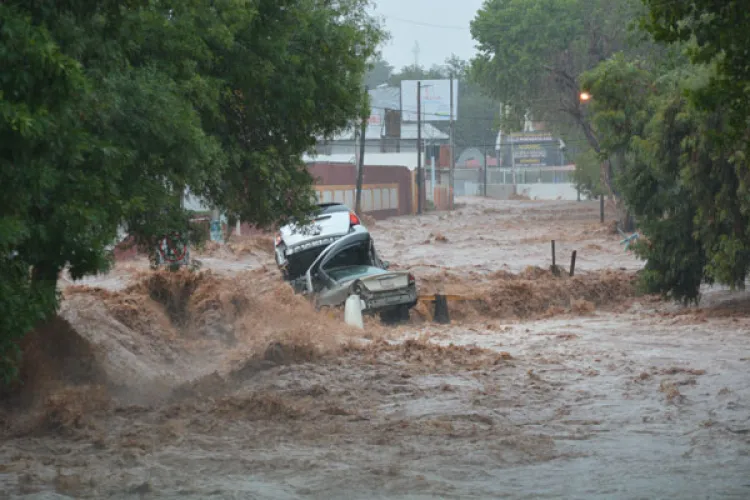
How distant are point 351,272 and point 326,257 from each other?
565 mm

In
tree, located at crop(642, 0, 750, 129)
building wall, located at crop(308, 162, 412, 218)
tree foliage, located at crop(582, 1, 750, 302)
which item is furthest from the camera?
building wall, located at crop(308, 162, 412, 218)

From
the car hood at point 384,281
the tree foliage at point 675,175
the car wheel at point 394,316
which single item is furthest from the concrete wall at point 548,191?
the car hood at point 384,281

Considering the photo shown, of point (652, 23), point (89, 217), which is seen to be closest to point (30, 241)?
point (89, 217)

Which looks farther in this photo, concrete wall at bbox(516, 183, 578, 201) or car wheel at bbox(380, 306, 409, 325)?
concrete wall at bbox(516, 183, 578, 201)

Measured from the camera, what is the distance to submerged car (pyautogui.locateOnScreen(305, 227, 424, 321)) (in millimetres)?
19391

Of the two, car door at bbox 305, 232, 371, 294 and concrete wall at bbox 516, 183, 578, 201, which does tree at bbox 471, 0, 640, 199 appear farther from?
concrete wall at bbox 516, 183, 578, 201

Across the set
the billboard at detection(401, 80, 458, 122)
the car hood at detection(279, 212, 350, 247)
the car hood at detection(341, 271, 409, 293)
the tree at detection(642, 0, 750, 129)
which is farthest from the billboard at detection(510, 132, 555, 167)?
the tree at detection(642, 0, 750, 129)

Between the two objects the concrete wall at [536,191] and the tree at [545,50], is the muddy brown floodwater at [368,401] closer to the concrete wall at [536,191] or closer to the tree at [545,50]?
the tree at [545,50]

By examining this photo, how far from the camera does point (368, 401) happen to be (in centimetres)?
1290

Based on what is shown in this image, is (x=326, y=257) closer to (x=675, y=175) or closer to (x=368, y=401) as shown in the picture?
(x=675, y=175)

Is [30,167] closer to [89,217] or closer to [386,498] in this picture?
[89,217]

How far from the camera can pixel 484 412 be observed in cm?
1203

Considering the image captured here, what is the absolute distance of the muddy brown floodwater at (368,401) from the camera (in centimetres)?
904

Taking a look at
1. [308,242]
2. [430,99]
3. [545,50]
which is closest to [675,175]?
[308,242]
